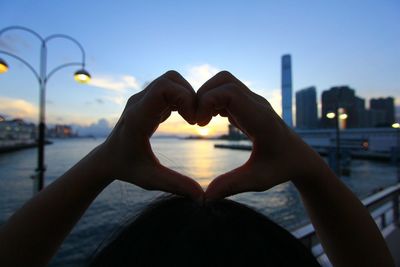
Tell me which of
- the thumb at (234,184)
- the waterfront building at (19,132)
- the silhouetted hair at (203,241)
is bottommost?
the silhouetted hair at (203,241)

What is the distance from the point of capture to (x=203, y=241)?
0.74 m

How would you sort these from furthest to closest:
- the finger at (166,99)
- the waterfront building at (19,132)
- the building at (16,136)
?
1. the waterfront building at (19,132)
2. the building at (16,136)
3. the finger at (166,99)

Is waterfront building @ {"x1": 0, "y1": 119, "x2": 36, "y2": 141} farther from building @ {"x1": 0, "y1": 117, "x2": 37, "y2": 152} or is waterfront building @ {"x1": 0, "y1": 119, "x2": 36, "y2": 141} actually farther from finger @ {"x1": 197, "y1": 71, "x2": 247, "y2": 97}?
finger @ {"x1": 197, "y1": 71, "x2": 247, "y2": 97}

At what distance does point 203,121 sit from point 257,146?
0.17 metres

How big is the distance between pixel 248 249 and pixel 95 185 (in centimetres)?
52

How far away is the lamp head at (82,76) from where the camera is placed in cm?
777

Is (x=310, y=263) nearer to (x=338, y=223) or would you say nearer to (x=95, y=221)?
(x=338, y=223)

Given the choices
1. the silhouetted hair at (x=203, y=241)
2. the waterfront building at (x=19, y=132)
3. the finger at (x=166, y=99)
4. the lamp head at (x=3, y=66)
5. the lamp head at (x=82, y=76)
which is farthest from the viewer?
the waterfront building at (x=19, y=132)

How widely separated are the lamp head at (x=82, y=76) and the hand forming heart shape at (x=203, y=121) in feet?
27.2

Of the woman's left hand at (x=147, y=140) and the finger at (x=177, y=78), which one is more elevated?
the finger at (x=177, y=78)

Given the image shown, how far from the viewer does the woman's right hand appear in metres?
0.63

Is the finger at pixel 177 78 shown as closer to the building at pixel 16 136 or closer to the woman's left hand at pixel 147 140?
the woman's left hand at pixel 147 140

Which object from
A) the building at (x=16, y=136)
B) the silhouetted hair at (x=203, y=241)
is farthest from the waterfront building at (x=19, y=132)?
the silhouetted hair at (x=203, y=241)

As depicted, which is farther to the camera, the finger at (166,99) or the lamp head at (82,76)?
the lamp head at (82,76)
